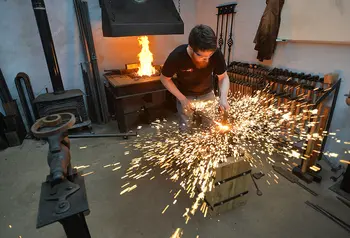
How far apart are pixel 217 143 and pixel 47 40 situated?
306 centimetres

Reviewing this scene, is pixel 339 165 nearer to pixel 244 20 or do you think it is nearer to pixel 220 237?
pixel 220 237

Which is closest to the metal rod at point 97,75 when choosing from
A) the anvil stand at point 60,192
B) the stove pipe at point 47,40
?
the stove pipe at point 47,40

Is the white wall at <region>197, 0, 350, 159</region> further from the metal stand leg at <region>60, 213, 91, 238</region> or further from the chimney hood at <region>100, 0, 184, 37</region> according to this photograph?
the metal stand leg at <region>60, 213, 91, 238</region>

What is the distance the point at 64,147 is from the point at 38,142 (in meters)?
2.99

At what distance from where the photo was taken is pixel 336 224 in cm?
197

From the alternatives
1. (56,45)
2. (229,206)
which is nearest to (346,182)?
(229,206)

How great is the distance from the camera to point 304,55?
278 cm

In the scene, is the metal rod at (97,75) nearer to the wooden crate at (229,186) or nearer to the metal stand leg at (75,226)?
the wooden crate at (229,186)

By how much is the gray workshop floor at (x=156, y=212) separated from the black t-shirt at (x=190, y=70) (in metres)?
1.23

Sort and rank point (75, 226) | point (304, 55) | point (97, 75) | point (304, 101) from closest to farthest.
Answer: point (75, 226), point (304, 101), point (304, 55), point (97, 75)

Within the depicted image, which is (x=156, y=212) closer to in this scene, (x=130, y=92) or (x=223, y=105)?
(x=223, y=105)

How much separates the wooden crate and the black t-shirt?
0.99 meters

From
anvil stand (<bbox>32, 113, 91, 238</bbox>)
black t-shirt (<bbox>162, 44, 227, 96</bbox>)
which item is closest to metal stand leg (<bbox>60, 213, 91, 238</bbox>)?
anvil stand (<bbox>32, 113, 91, 238</bbox>)

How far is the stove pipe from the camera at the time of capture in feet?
10.0
